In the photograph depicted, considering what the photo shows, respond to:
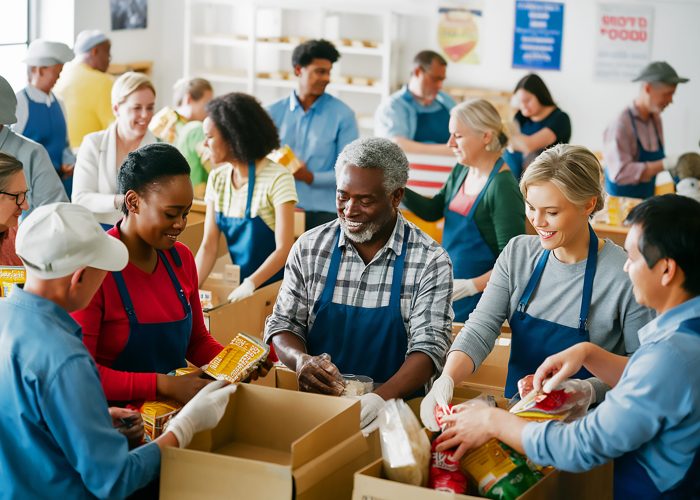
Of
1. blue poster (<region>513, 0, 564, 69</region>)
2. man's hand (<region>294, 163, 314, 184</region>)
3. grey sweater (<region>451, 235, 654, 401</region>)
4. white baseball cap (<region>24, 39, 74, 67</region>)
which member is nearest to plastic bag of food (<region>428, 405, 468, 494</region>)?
grey sweater (<region>451, 235, 654, 401</region>)

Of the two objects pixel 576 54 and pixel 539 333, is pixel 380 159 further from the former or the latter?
pixel 576 54

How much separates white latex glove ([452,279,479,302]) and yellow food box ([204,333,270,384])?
1543mm

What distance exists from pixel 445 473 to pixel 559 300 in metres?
0.86

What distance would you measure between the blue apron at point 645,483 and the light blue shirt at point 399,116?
4432mm

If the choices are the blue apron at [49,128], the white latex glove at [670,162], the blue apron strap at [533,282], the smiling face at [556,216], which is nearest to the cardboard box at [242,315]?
the blue apron strap at [533,282]

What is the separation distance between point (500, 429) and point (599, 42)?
23.7ft

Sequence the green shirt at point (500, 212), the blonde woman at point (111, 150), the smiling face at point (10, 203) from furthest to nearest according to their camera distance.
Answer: the blonde woman at point (111, 150), the green shirt at point (500, 212), the smiling face at point (10, 203)

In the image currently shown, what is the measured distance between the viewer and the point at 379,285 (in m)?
2.85

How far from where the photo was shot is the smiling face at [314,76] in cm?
541

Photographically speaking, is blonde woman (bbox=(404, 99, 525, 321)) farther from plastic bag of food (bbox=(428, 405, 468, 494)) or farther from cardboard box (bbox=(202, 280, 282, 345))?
plastic bag of food (bbox=(428, 405, 468, 494))

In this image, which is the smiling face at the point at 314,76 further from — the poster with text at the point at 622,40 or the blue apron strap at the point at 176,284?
the poster with text at the point at 622,40

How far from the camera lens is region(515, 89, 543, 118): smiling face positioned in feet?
20.3

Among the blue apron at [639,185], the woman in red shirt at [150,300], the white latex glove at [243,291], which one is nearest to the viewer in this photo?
the woman in red shirt at [150,300]

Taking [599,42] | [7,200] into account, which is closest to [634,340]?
[7,200]
